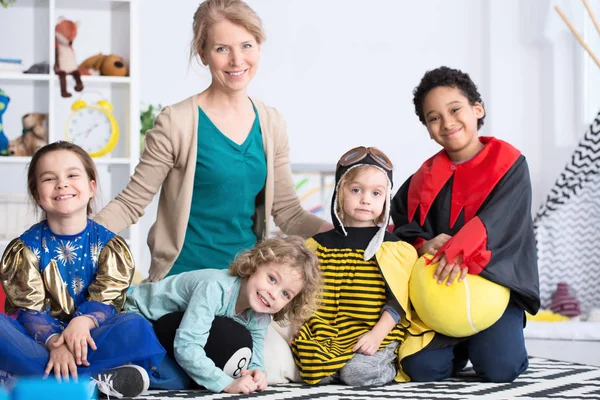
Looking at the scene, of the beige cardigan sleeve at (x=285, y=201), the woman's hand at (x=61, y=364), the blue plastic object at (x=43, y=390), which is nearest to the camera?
the blue plastic object at (x=43, y=390)

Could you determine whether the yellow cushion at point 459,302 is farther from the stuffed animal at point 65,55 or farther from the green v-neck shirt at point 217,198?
the stuffed animal at point 65,55

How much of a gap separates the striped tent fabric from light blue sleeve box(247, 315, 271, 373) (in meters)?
2.69

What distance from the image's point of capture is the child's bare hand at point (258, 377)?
6.24 feet

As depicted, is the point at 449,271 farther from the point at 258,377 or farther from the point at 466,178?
the point at 258,377

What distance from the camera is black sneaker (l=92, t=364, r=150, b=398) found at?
5.73 ft

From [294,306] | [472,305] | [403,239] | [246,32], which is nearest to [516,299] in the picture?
[472,305]

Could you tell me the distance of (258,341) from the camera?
2.02 metres

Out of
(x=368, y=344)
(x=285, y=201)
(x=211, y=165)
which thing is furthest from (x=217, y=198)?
(x=368, y=344)

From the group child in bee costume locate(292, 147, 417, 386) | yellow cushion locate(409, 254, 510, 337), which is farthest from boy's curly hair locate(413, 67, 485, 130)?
yellow cushion locate(409, 254, 510, 337)

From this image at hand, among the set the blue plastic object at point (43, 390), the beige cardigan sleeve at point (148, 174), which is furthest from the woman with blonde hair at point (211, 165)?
the blue plastic object at point (43, 390)

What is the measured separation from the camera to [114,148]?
4.17 m

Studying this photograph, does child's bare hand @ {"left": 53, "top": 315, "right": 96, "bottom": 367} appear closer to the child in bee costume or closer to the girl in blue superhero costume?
the girl in blue superhero costume

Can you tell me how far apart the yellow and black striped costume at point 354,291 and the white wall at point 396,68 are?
8.36ft

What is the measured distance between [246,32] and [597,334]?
2095mm
